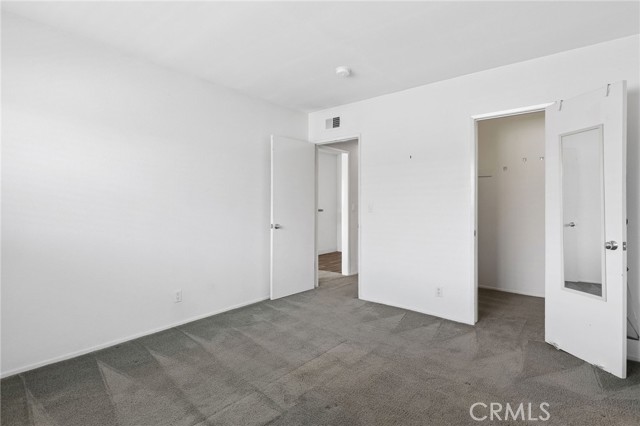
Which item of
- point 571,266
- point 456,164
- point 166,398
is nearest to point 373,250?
point 456,164

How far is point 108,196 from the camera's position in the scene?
2.92m

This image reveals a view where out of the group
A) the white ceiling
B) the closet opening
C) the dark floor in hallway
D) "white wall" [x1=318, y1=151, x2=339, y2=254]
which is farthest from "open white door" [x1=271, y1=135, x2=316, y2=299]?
"white wall" [x1=318, y1=151, x2=339, y2=254]

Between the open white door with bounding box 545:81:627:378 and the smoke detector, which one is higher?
the smoke detector

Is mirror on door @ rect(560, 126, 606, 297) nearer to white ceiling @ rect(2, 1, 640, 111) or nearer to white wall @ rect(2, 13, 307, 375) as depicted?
white ceiling @ rect(2, 1, 640, 111)

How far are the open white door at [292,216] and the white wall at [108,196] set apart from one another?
39cm

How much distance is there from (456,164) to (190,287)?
3.15 metres

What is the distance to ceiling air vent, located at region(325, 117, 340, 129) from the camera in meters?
4.62

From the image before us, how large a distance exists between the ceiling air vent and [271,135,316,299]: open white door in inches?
14.5

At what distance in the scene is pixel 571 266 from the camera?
2.81 m

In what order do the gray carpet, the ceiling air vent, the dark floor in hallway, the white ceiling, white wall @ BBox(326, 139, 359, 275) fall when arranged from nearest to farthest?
the gray carpet < the white ceiling < the ceiling air vent < white wall @ BBox(326, 139, 359, 275) < the dark floor in hallway

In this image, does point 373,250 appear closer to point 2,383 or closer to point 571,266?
point 571,266

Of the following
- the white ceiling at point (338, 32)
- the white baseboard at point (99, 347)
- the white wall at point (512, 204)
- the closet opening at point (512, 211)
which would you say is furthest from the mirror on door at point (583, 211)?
the white baseboard at point (99, 347)

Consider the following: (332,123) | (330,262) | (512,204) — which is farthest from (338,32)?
(330,262)

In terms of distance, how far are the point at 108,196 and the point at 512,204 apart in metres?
4.87
